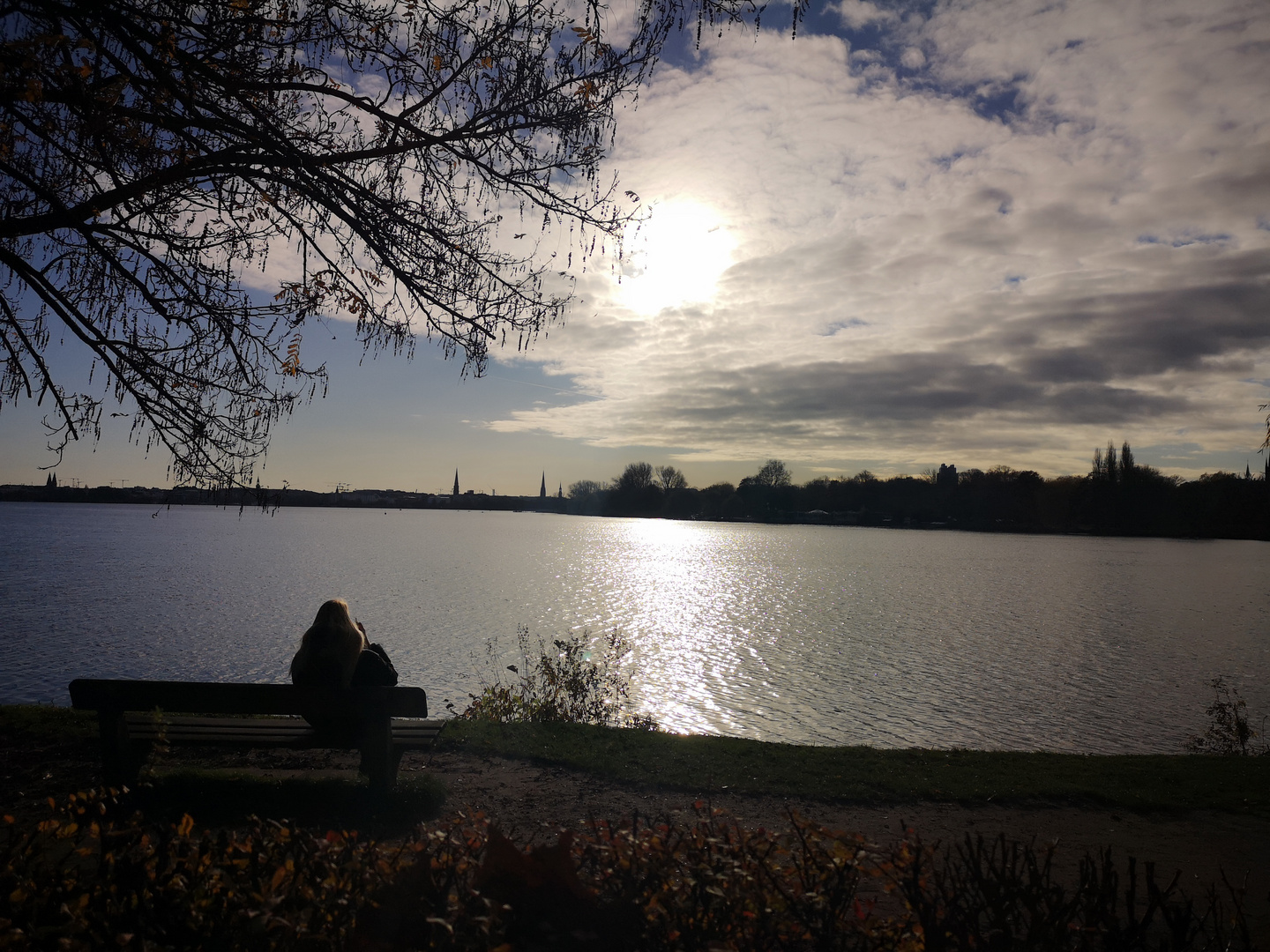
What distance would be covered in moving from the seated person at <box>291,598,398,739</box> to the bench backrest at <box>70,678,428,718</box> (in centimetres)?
21

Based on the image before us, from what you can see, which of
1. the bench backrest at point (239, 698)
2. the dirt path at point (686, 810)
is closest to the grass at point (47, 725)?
the dirt path at point (686, 810)

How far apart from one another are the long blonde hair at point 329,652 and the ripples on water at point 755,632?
33.2 ft

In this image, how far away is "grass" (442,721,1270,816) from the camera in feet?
24.5

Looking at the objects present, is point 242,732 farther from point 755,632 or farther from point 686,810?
point 755,632

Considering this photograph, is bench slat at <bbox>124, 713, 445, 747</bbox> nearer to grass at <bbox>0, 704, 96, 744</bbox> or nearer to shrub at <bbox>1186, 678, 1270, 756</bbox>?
grass at <bbox>0, 704, 96, 744</bbox>

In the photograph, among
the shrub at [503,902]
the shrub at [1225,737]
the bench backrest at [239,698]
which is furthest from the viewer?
the shrub at [1225,737]

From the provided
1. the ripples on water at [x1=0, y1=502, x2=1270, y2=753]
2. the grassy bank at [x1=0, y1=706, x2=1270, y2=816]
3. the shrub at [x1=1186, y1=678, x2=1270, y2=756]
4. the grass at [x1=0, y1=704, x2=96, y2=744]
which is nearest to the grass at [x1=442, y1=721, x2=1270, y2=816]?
the grassy bank at [x1=0, y1=706, x2=1270, y2=816]

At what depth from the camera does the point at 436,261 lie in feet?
17.4

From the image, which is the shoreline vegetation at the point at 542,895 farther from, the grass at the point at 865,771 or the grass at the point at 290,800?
the grass at the point at 865,771

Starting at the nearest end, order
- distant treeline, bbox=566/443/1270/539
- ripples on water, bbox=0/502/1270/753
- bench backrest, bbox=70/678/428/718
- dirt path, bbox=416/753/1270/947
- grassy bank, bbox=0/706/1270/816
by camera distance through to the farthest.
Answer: bench backrest, bbox=70/678/428/718 < dirt path, bbox=416/753/1270/947 < grassy bank, bbox=0/706/1270/816 < ripples on water, bbox=0/502/1270/753 < distant treeline, bbox=566/443/1270/539

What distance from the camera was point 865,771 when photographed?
8242 mm

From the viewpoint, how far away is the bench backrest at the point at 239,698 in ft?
18.4

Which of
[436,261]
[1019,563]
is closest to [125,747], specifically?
[436,261]

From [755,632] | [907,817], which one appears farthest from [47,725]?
[755,632]
